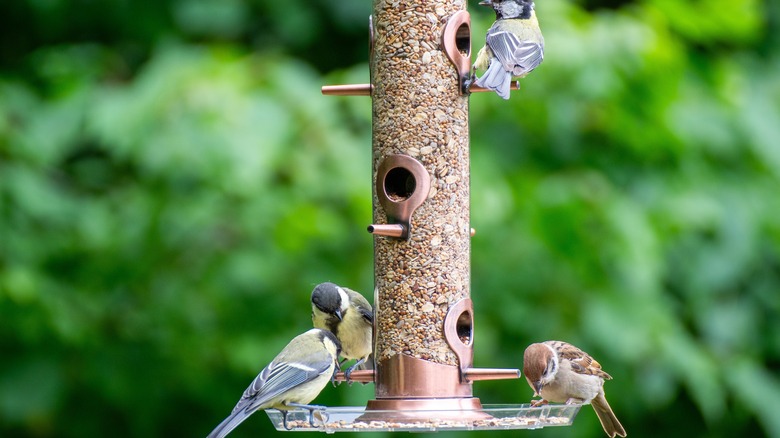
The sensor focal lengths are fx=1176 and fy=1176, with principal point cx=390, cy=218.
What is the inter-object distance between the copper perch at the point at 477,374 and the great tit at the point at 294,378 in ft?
0.37

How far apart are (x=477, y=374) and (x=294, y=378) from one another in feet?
2.59

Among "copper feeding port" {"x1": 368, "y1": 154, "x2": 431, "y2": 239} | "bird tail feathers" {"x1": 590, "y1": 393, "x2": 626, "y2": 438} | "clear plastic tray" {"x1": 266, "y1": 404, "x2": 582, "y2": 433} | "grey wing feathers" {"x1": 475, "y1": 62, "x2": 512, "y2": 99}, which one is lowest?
"bird tail feathers" {"x1": 590, "y1": 393, "x2": 626, "y2": 438}

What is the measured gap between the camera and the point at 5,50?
9.17m

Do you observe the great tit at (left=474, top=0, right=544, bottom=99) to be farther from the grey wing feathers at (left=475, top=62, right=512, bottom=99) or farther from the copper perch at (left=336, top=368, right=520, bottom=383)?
the copper perch at (left=336, top=368, right=520, bottom=383)

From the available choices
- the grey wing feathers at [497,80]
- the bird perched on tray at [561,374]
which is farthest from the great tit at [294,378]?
the grey wing feathers at [497,80]

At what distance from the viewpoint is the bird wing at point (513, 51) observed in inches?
202

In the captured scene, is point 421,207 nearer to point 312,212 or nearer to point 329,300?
point 329,300

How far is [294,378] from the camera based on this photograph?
4.91 metres

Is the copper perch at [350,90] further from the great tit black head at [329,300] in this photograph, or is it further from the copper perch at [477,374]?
the copper perch at [477,374]

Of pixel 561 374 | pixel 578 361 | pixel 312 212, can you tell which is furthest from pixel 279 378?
pixel 312 212

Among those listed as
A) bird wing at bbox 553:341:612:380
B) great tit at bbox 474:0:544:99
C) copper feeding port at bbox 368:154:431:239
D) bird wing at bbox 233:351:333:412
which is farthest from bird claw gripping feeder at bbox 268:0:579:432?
bird wing at bbox 553:341:612:380

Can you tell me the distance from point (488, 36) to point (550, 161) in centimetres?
270

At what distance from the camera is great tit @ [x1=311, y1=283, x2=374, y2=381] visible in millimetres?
5266

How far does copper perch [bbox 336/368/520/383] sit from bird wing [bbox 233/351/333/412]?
0.23 meters
